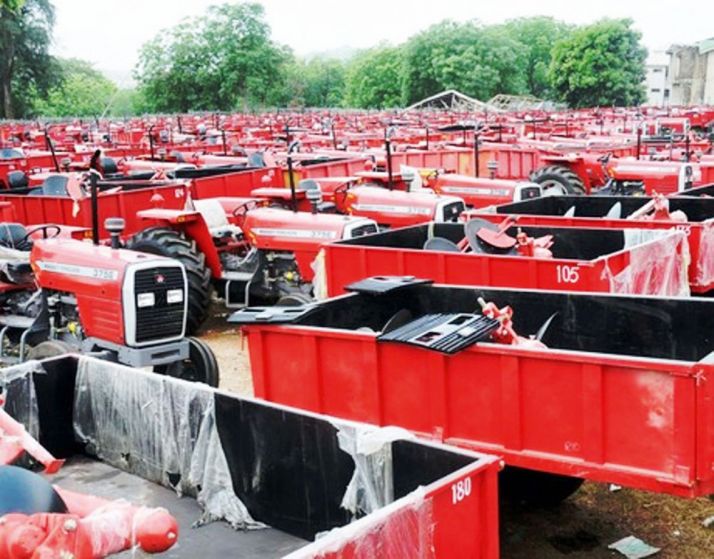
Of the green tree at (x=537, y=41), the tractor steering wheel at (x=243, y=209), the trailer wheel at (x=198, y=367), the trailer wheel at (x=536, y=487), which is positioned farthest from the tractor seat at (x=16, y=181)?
the green tree at (x=537, y=41)

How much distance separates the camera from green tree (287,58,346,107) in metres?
99.9

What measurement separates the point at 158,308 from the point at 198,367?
65 centimetres

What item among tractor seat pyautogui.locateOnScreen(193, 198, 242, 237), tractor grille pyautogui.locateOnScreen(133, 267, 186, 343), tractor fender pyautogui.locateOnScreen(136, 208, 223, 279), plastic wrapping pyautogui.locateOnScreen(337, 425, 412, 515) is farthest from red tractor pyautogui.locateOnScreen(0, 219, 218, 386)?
plastic wrapping pyautogui.locateOnScreen(337, 425, 412, 515)

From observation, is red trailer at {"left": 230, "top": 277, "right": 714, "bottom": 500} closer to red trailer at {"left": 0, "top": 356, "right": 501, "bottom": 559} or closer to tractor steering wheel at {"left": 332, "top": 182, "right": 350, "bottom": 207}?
red trailer at {"left": 0, "top": 356, "right": 501, "bottom": 559}

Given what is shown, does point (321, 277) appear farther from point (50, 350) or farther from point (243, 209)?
point (243, 209)

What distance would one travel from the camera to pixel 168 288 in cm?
786

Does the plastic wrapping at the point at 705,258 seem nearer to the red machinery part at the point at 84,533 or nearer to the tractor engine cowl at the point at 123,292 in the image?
the tractor engine cowl at the point at 123,292

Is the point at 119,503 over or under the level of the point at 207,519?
over

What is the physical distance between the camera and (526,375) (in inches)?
207

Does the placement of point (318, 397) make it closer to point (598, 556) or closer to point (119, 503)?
point (598, 556)

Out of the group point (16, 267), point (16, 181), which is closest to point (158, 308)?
point (16, 267)

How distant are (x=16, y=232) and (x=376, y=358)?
17.3 ft

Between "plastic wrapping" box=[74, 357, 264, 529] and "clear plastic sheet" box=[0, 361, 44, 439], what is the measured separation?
235 millimetres

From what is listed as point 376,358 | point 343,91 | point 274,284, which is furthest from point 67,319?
point 343,91
